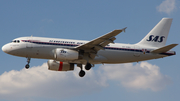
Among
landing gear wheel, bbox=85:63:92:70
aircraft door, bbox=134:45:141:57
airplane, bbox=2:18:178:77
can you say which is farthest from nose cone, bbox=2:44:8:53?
aircraft door, bbox=134:45:141:57

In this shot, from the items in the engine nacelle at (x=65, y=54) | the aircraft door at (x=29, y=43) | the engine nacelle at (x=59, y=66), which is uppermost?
the aircraft door at (x=29, y=43)

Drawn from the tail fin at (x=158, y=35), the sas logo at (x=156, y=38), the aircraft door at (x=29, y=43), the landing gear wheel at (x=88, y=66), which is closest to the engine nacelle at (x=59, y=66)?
the landing gear wheel at (x=88, y=66)

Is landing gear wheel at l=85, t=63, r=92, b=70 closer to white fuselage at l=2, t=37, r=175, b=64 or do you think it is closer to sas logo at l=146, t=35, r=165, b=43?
white fuselage at l=2, t=37, r=175, b=64

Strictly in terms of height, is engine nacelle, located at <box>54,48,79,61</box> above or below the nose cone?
below

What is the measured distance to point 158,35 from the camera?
45.7 meters

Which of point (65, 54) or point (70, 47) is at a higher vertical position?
point (70, 47)

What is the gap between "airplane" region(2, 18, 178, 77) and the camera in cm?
3838

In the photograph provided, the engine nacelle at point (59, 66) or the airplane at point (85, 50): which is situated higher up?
the airplane at point (85, 50)

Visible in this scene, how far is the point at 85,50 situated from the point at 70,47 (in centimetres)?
209

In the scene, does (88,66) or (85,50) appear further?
(88,66)

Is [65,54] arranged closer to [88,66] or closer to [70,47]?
[70,47]

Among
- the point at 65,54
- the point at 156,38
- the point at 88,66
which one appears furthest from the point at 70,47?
the point at 156,38

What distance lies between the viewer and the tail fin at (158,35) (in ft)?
146

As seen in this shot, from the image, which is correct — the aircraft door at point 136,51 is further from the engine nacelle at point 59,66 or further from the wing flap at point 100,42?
the engine nacelle at point 59,66
